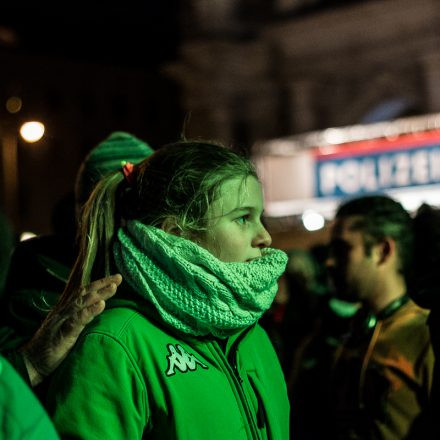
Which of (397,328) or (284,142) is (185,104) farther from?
(397,328)

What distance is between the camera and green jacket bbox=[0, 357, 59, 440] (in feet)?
5.93

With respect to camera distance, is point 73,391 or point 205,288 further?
point 205,288

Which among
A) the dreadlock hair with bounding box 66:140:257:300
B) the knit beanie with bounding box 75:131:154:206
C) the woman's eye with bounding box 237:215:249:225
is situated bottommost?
the woman's eye with bounding box 237:215:249:225

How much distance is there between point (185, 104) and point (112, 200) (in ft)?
86.2

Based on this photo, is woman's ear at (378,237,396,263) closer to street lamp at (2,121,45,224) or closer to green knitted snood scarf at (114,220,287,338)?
green knitted snood scarf at (114,220,287,338)

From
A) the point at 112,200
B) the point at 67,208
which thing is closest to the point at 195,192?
the point at 112,200

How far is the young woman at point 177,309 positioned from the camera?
2.41 m

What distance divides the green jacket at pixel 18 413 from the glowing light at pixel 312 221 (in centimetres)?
1546

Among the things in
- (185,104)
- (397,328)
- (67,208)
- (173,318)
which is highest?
(185,104)

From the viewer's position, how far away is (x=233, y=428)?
2.53 meters

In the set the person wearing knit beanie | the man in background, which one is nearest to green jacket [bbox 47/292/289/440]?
the person wearing knit beanie

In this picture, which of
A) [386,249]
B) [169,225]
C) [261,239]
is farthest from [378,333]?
[169,225]

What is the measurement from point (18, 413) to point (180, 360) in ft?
2.52

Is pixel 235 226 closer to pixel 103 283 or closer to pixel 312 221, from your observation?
pixel 103 283
